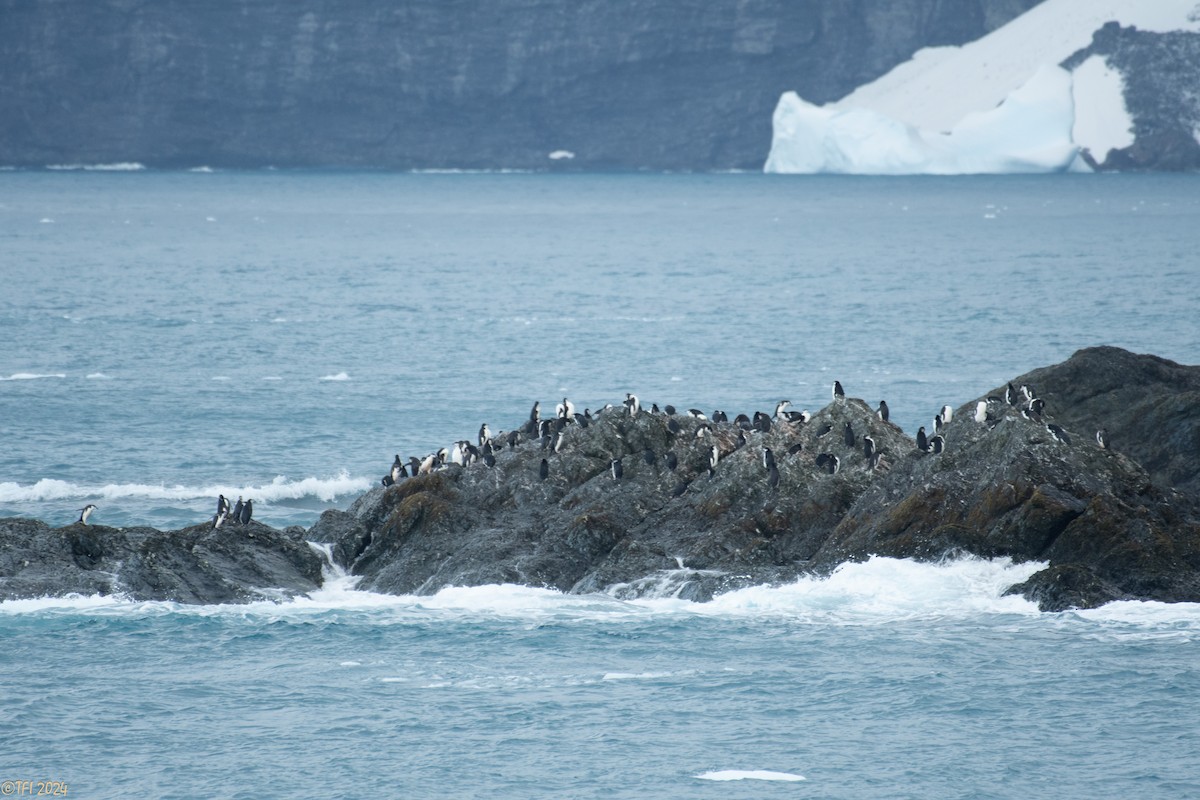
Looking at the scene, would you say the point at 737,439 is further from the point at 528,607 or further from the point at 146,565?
the point at 146,565

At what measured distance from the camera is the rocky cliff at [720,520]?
2647 centimetres

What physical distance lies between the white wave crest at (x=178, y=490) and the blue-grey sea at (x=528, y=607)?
0.13m

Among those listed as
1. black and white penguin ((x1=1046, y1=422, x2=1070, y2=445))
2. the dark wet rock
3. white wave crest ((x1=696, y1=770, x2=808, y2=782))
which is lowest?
white wave crest ((x1=696, y1=770, x2=808, y2=782))

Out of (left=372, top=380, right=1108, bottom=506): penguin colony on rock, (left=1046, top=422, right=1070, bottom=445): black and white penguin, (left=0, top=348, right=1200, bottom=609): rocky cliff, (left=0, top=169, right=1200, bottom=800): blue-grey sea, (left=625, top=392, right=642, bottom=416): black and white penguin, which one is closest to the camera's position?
(left=0, top=169, right=1200, bottom=800): blue-grey sea

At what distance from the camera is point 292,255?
4328 inches

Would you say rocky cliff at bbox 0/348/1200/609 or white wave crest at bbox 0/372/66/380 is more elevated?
rocky cliff at bbox 0/348/1200/609

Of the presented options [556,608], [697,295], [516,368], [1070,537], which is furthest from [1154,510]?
[697,295]

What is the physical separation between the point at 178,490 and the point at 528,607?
13.2m

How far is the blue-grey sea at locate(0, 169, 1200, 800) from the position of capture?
21516mm

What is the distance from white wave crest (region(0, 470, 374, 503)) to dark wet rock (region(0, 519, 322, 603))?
7920 mm

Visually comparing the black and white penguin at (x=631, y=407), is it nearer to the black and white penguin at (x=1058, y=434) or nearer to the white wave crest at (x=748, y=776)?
→ the black and white penguin at (x=1058, y=434)

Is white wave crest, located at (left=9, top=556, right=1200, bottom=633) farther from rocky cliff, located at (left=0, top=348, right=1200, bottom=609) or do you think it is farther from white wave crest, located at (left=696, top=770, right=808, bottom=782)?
white wave crest, located at (left=696, top=770, right=808, bottom=782)

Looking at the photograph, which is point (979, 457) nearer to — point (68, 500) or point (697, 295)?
point (68, 500)

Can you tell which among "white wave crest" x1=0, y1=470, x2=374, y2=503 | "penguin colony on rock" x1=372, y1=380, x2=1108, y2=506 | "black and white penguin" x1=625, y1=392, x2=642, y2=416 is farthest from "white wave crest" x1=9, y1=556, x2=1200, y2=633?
"white wave crest" x1=0, y1=470, x2=374, y2=503
